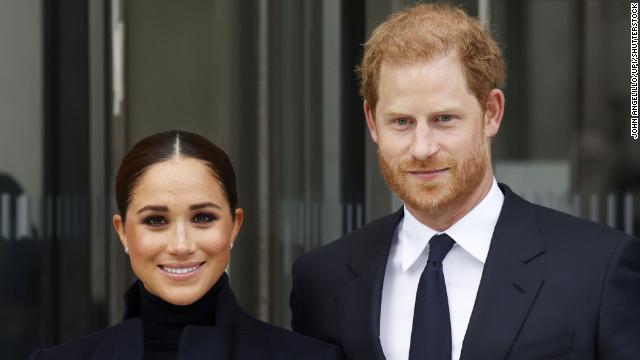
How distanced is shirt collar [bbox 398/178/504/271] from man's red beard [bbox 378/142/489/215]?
81 millimetres

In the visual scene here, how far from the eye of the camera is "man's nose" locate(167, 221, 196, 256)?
2650mm

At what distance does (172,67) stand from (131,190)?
5.88 feet

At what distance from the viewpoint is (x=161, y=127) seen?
4.41 meters

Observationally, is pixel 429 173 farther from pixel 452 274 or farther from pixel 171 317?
pixel 171 317

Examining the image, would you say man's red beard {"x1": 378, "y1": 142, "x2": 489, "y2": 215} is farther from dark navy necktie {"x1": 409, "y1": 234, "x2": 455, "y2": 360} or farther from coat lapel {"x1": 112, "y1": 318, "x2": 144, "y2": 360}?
coat lapel {"x1": 112, "y1": 318, "x2": 144, "y2": 360}

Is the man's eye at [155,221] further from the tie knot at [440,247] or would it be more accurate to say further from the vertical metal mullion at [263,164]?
the vertical metal mullion at [263,164]

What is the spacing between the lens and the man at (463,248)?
2607 mm

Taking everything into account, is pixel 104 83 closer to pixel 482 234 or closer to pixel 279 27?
pixel 279 27

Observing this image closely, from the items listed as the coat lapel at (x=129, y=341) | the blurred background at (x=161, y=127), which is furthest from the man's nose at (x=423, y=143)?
the blurred background at (x=161, y=127)

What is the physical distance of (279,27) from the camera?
4.39 m

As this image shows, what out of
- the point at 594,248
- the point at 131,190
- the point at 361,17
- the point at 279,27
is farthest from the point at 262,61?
the point at 594,248
